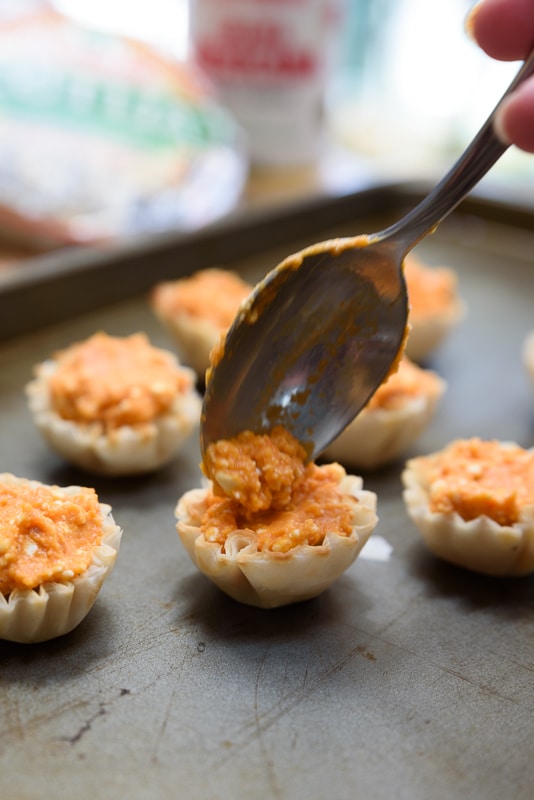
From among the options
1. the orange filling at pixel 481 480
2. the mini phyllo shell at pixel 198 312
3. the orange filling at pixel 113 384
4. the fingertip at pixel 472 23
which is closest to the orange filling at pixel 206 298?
the mini phyllo shell at pixel 198 312

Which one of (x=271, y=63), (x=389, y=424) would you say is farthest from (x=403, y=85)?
(x=389, y=424)

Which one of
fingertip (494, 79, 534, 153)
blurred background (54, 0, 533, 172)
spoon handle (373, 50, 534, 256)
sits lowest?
blurred background (54, 0, 533, 172)

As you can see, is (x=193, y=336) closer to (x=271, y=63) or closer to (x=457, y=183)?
(x=457, y=183)

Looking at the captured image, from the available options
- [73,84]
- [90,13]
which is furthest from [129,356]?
[90,13]

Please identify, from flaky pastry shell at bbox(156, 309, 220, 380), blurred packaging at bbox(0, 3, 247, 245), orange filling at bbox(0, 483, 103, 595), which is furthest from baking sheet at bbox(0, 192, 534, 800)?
blurred packaging at bbox(0, 3, 247, 245)

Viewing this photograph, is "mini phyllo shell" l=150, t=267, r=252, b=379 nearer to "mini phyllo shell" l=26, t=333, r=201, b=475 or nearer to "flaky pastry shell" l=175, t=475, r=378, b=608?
"mini phyllo shell" l=26, t=333, r=201, b=475

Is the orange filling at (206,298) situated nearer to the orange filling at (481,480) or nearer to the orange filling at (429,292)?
the orange filling at (429,292)
